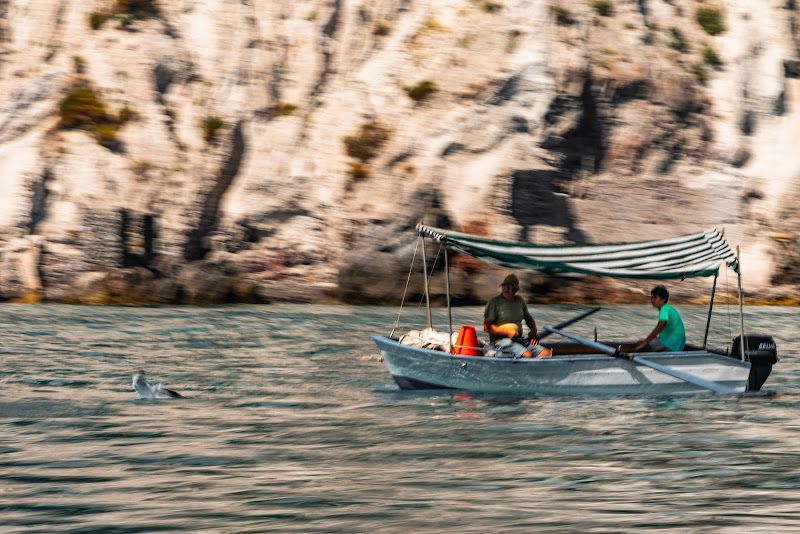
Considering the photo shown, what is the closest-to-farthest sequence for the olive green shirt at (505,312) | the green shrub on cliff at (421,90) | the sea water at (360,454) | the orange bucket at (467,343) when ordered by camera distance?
1. the sea water at (360,454)
2. the orange bucket at (467,343)
3. the olive green shirt at (505,312)
4. the green shrub on cliff at (421,90)

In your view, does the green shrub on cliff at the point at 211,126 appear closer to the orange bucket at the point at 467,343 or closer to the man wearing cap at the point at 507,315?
the man wearing cap at the point at 507,315


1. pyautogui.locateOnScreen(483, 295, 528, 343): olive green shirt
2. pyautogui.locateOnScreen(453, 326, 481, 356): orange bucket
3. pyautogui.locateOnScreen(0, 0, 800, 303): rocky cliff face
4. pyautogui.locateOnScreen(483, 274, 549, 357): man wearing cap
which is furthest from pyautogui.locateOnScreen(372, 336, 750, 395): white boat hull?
pyautogui.locateOnScreen(0, 0, 800, 303): rocky cliff face

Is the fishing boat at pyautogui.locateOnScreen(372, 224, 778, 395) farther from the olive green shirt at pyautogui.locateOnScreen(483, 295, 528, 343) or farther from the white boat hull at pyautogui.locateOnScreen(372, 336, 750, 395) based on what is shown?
the olive green shirt at pyautogui.locateOnScreen(483, 295, 528, 343)

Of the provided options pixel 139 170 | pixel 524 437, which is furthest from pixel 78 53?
pixel 524 437

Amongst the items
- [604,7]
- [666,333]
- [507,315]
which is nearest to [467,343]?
[507,315]

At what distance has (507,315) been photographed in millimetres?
13641

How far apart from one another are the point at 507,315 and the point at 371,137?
23478mm

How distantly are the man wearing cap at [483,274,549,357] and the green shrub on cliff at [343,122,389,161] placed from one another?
75.0ft

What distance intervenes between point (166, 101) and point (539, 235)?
1538 cm

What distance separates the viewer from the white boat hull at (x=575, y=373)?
42.0 ft

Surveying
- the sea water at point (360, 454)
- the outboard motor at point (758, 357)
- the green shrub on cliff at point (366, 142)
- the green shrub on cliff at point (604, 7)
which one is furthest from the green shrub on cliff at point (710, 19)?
the outboard motor at point (758, 357)

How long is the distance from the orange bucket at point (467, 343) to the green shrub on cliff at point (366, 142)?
2344 centimetres

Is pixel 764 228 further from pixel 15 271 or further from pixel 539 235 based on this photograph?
pixel 15 271

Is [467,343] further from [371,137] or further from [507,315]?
[371,137]
